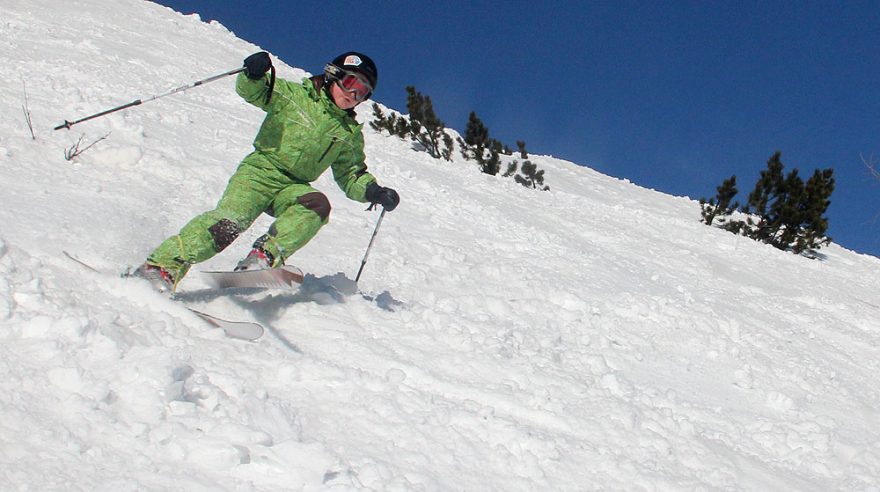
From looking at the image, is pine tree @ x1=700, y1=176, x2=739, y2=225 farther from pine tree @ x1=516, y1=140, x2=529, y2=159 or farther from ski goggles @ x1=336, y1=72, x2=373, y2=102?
ski goggles @ x1=336, y1=72, x2=373, y2=102

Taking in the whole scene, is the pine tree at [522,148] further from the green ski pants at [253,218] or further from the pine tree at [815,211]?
the green ski pants at [253,218]

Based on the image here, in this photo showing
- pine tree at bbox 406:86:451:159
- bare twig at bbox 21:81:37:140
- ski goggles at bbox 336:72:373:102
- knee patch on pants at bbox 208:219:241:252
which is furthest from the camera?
pine tree at bbox 406:86:451:159

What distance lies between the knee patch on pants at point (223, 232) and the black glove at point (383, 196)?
3.07ft

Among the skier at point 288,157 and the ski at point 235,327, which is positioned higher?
the skier at point 288,157

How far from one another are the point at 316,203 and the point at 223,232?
0.54m

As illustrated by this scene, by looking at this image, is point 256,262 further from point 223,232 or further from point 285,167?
point 285,167

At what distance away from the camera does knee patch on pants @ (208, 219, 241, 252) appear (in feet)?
12.2

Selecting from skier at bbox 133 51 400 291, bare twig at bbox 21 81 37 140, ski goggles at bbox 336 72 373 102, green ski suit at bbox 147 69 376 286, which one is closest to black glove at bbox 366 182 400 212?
skier at bbox 133 51 400 291

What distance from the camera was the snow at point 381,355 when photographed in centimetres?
238

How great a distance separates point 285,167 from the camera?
4.15 meters

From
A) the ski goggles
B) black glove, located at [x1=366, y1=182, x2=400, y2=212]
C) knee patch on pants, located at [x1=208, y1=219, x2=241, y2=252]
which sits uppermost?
the ski goggles

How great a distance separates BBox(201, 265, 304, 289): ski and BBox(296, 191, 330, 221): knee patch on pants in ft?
1.51

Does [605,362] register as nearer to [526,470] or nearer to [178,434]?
[526,470]

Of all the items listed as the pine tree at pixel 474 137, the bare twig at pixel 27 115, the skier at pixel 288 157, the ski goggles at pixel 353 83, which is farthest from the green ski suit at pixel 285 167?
the pine tree at pixel 474 137
